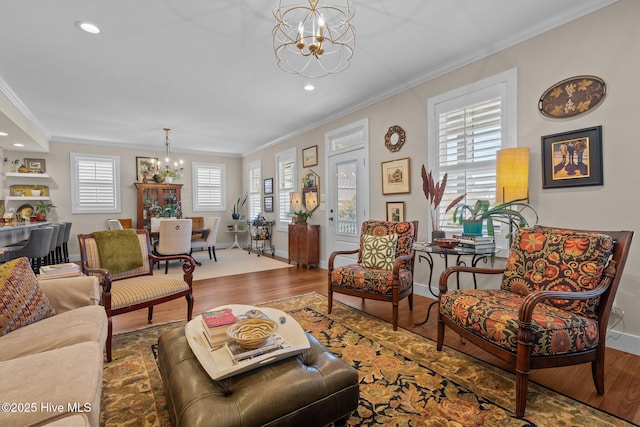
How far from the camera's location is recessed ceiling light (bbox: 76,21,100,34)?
249 cm

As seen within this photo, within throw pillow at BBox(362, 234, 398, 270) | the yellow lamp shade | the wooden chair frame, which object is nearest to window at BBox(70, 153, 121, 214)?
the wooden chair frame

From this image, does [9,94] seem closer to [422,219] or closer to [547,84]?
[422,219]

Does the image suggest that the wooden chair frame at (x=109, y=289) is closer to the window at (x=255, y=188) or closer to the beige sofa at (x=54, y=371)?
the beige sofa at (x=54, y=371)

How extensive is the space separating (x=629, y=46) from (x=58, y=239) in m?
7.31

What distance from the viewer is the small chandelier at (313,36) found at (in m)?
1.94

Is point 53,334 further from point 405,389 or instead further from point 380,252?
point 380,252

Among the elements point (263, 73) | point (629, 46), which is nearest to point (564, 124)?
point (629, 46)

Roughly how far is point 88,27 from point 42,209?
514cm

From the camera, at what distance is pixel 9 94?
382 cm

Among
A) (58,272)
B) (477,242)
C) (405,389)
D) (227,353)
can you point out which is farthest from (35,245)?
(477,242)

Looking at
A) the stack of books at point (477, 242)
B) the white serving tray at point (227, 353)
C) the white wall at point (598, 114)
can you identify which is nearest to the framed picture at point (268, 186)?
the white wall at point (598, 114)

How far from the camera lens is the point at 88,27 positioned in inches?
100

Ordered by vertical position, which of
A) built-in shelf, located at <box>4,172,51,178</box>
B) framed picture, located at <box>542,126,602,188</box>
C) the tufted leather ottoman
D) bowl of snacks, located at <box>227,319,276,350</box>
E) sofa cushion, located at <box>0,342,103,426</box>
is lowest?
the tufted leather ottoman

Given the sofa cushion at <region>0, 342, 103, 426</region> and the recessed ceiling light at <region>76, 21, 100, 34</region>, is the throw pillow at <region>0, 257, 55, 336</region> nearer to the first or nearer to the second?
the sofa cushion at <region>0, 342, 103, 426</region>
